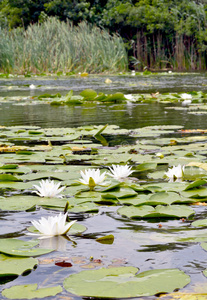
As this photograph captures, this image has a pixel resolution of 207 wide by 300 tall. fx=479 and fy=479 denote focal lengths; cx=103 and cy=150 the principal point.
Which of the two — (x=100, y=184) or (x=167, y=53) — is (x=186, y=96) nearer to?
(x=100, y=184)

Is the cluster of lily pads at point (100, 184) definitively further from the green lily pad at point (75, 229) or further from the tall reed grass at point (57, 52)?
the tall reed grass at point (57, 52)

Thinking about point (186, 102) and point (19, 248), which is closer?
point (19, 248)

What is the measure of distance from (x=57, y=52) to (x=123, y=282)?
41.0ft

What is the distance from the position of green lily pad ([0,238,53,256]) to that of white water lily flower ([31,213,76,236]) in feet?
0.14

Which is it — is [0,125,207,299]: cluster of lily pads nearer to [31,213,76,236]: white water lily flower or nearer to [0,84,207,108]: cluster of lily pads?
[31,213,76,236]: white water lily flower

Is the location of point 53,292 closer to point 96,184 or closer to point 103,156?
point 96,184

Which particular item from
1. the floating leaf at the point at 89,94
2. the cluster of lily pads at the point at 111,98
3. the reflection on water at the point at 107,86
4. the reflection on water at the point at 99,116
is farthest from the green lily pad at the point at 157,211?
the reflection on water at the point at 107,86

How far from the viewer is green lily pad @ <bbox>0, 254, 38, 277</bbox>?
1.11 m

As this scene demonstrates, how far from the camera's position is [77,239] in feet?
4.50

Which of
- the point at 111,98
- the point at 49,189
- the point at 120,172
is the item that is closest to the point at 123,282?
the point at 49,189

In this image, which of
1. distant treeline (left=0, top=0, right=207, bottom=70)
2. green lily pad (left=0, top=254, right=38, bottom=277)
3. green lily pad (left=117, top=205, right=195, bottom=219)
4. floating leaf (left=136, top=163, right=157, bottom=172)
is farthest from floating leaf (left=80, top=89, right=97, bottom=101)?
distant treeline (left=0, top=0, right=207, bottom=70)

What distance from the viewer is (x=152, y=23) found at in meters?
19.1

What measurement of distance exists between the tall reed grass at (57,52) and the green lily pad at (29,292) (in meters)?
11.8

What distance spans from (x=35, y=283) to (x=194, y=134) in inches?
102
